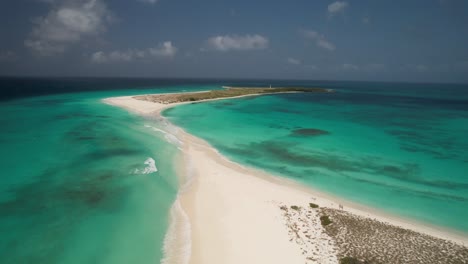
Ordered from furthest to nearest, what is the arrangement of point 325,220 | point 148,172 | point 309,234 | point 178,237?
point 148,172
point 325,220
point 178,237
point 309,234

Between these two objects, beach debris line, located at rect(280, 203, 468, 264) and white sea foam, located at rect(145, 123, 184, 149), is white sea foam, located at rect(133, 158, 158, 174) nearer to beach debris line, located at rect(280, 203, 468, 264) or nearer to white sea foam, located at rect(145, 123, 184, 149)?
white sea foam, located at rect(145, 123, 184, 149)

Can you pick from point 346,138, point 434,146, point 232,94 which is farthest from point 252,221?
point 232,94

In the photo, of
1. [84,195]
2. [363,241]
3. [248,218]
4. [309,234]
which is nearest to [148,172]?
[84,195]

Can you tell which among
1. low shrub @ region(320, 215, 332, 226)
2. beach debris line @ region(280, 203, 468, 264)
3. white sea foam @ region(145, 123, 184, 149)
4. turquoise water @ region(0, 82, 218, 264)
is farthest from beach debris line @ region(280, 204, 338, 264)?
white sea foam @ region(145, 123, 184, 149)

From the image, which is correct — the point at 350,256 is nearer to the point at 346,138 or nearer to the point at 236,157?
the point at 236,157

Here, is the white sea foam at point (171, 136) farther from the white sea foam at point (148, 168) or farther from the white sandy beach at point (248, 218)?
the white sandy beach at point (248, 218)

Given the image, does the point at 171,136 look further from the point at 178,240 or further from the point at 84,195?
the point at 178,240

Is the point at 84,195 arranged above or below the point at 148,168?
below
